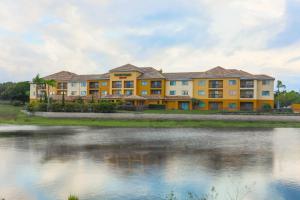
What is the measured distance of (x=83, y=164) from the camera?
1855 centimetres

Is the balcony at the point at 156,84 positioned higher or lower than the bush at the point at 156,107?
higher

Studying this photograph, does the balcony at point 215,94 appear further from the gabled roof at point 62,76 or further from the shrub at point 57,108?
the gabled roof at point 62,76

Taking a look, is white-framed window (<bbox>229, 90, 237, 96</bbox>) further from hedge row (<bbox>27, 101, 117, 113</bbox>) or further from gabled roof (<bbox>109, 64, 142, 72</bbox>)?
hedge row (<bbox>27, 101, 117, 113</bbox>)

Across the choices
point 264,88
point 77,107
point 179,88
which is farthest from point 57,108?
point 264,88

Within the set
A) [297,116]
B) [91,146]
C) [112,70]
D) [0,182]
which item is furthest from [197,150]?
[112,70]

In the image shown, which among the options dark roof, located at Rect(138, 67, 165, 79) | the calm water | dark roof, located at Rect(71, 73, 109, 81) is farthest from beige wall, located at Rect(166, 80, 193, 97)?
the calm water

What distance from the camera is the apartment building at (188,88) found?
2943 inches

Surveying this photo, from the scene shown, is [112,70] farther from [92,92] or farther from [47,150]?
[47,150]

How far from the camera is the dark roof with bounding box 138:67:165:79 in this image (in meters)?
80.0

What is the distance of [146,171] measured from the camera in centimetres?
1677

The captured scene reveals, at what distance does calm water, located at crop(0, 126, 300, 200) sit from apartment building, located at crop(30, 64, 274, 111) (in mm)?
49960

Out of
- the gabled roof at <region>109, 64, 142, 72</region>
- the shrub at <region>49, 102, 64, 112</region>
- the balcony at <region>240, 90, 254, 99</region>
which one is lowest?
the shrub at <region>49, 102, 64, 112</region>

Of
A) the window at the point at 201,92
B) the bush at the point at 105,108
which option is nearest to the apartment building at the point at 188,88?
the window at the point at 201,92

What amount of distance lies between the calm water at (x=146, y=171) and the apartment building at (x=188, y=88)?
4996 centimetres
